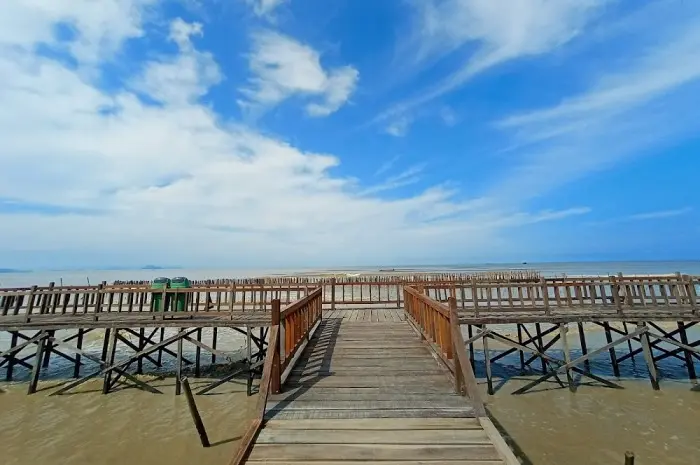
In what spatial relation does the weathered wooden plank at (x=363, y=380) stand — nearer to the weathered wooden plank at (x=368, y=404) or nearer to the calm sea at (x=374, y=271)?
the weathered wooden plank at (x=368, y=404)

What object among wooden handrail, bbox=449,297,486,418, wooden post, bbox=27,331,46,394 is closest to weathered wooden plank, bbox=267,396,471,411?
wooden handrail, bbox=449,297,486,418

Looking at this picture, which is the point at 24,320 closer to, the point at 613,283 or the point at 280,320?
the point at 280,320

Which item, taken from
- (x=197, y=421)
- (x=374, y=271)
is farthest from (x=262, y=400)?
(x=374, y=271)

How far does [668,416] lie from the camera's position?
855 cm

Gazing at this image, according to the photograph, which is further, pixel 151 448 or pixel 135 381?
pixel 135 381

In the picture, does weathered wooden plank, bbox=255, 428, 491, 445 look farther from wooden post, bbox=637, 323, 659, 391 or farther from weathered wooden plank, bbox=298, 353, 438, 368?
wooden post, bbox=637, 323, 659, 391

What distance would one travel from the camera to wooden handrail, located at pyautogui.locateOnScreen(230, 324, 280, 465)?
12.6 ft

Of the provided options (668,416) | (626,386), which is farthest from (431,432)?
(626,386)

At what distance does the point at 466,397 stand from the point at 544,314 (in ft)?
24.6

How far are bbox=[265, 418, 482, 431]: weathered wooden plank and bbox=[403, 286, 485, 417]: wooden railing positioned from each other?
1.17ft

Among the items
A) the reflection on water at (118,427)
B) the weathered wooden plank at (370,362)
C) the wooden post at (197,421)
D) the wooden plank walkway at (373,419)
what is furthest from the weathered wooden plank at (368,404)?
the reflection on water at (118,427)

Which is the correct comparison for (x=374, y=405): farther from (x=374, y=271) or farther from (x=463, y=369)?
(x=374, y=271)

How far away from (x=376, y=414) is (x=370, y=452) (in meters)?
0.89

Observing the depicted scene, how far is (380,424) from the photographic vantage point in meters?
4.58
